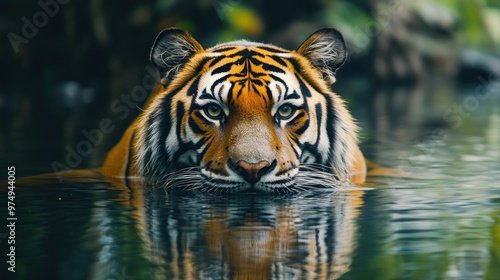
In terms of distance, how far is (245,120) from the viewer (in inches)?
272

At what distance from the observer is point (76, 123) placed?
1339cm

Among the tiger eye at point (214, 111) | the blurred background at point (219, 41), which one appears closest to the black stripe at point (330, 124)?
the tiger eye at point (214, 111)

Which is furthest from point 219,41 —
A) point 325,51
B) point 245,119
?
point 245,119

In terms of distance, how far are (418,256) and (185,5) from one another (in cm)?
1838

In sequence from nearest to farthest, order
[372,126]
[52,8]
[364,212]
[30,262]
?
1. [30,262]
2. [364,212]
3. [372,126]
4. [52,8]

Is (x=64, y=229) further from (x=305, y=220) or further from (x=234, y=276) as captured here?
(x=234, y=276)

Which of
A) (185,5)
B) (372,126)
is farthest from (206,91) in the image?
(185,5)

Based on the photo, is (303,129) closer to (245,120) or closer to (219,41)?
(245,120)

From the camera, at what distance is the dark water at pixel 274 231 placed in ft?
15.8

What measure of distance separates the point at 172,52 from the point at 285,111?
2.81 feet

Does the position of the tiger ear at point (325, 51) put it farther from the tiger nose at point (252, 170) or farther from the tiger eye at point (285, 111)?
the tiger nose at point (252, 170)

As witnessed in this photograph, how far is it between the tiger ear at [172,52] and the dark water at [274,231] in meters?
0.77

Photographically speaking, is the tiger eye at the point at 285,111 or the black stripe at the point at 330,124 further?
the black stripe at the point at 330,124

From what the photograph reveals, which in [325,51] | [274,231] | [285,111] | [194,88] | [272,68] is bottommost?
[274,231]
